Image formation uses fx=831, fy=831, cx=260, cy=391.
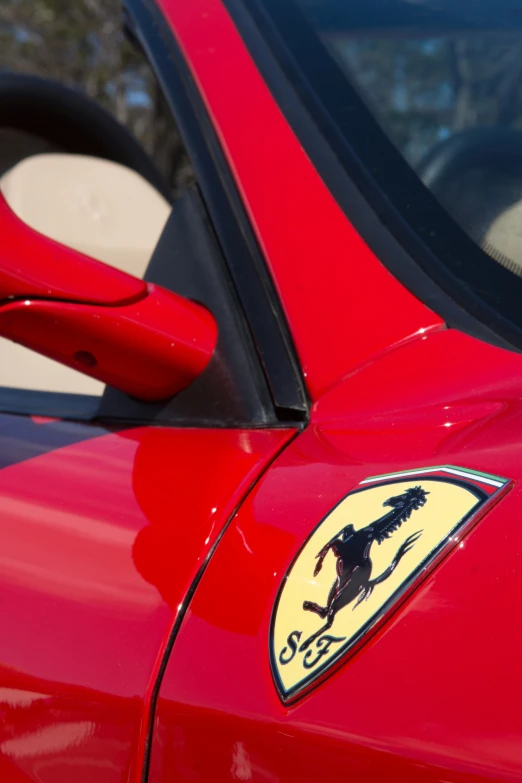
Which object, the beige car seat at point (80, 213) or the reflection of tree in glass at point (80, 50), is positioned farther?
the reflection of tree in glass at point (80, 50)

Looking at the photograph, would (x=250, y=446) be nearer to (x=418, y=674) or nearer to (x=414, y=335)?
(x=414, y=335)

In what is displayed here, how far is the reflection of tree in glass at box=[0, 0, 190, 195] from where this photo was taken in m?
10.8

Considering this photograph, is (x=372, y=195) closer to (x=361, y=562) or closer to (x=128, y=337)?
(x=128, y=337)

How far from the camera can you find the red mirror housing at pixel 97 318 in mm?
874

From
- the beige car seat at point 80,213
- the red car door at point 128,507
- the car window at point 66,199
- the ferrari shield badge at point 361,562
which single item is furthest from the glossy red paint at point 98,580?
the beige car seat at point 80,213

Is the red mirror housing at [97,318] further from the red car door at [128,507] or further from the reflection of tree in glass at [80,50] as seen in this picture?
the reflection of tree in glass at [80,50]

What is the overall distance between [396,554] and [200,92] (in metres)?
0.74

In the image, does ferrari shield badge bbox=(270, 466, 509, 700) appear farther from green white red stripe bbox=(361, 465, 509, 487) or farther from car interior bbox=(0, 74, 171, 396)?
car interior bbox=(0, 74, 171, 396)

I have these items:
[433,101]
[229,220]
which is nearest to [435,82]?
[433,101]

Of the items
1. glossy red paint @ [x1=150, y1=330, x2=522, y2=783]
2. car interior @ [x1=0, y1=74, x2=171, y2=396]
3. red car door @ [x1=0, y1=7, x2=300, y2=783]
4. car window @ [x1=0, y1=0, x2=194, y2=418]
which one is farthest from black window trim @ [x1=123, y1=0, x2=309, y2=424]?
car interior @ [x1=0, y1=74, x2=171, y2=396]

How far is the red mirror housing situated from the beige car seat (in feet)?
2.74

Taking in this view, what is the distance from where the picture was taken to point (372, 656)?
0.58 metres

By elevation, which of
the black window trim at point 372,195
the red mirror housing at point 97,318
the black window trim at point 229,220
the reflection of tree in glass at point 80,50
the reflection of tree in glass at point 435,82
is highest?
the reflection of tree in glass at point 435,82

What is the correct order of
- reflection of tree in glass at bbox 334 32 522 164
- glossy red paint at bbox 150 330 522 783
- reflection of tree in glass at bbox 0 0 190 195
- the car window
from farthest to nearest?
1. reflection of tree in glass at bbox 0 0 190 195
2. the car window
3. reflection of tree in glass at bbox 334 32 522 164
4. glossy red paint at bbox 150 330 522 783
